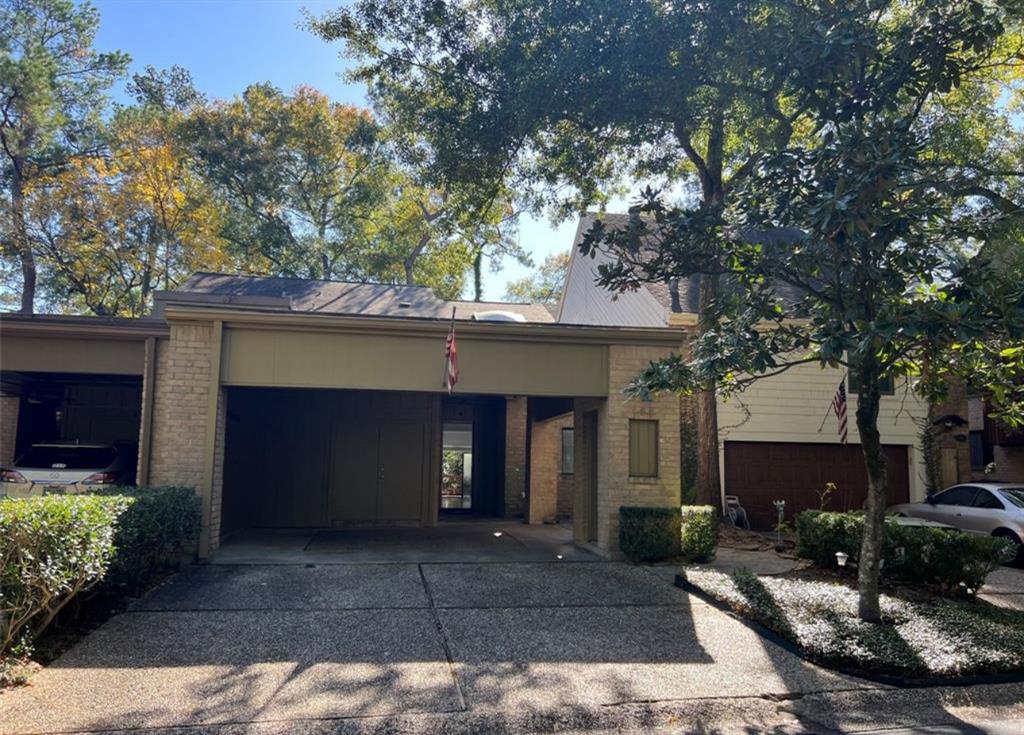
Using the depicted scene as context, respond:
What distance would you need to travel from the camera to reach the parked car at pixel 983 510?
37.5 feet

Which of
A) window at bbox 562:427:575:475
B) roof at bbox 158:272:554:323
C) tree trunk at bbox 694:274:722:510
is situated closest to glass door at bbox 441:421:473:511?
window at bbox 562:427:575:475

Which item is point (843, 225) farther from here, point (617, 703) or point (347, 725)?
point (347, 725)

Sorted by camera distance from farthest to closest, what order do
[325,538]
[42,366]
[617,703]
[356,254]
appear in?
[356,254] < [325,538] < [42,366] < [617,703]

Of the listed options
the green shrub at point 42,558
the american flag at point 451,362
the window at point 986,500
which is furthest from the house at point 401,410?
the window at point 986,500

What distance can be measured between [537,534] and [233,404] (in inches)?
241

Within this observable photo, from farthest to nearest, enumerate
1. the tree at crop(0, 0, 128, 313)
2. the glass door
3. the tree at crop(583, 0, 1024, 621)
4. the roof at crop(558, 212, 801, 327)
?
the tree at crop(0, 0, 128, 313), the glass door, the roof at crop(558, 212, 801, 327), the tree at crop(583, 0, 1024, 621)

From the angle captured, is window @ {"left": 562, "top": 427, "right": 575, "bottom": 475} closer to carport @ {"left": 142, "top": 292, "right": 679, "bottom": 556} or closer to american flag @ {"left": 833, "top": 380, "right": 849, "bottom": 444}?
carport @ {"left": 142, "top": 292, "right": 679, "bottom": 556}

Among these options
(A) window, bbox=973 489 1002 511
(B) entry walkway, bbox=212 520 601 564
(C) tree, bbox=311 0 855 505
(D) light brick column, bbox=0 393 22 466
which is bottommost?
(B) entry walkway, bbox=212 520 601 564

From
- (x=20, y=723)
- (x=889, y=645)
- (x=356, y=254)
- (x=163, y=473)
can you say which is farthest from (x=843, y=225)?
(x=356, y=254)

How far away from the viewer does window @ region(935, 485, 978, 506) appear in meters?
12.3

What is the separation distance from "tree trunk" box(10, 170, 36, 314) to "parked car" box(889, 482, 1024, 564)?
23.5 meters

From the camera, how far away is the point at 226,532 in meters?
12.4

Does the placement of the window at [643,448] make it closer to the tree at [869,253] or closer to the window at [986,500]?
the tree at [869,253]

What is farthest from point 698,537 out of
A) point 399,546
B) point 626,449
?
point 399,546
